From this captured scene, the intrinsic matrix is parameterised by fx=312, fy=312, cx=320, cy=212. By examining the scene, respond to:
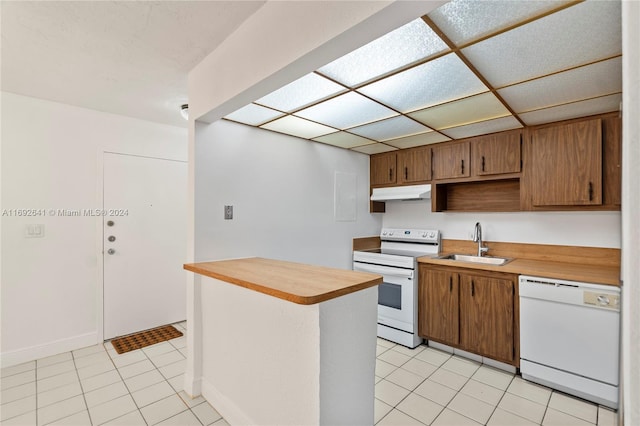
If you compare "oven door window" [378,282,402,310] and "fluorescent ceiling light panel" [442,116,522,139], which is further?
"oven door window" [378,282,402,310]

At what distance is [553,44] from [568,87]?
25.4 inches

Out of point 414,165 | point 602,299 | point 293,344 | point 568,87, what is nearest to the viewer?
point 293,344

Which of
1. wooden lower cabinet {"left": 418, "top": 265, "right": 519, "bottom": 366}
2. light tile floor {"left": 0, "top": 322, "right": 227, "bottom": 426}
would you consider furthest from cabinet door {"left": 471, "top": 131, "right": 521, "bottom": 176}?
light tile floor {"left": 0, "top": 322, "right": 227, "bottom": 426}

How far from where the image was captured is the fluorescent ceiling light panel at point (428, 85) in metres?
1.78

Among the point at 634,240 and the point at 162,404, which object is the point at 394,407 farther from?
the point at 634,240

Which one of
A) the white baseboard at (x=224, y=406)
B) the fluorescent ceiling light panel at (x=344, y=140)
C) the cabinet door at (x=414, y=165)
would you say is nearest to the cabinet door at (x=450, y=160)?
the cabinet door at (x=414, y=165)

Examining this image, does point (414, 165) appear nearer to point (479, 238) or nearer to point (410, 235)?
point (410, 235)

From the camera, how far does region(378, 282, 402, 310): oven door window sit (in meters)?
3.22

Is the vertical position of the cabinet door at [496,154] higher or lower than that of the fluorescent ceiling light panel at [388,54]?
lower

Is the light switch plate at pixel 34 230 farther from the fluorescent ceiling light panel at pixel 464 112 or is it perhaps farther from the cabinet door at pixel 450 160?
the cabinet door at pixel 450 160

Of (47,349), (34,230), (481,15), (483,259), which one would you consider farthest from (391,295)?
(34,230)

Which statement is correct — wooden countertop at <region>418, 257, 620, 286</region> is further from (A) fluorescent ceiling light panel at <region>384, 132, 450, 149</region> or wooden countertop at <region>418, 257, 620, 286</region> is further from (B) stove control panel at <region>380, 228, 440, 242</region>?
(A) fluorescent ceiling light panel at <region>384, 132, 450, 149</region>

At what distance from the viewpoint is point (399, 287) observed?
3.22 meters

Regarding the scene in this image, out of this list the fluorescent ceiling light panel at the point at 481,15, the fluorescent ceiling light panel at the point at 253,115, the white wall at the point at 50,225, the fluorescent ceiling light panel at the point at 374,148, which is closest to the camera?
the fluorescent ceiling light panel at the point at 481,15
